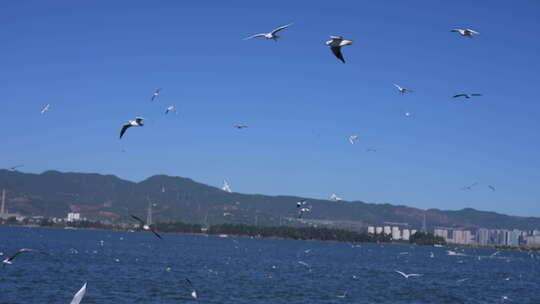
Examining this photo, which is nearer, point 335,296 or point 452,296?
point 335,296

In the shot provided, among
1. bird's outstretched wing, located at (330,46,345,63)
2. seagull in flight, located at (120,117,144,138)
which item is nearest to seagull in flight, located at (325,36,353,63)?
bird's outstretched wing, located at (330,46,345,63)

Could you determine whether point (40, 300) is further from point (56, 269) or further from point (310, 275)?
point (310, 275)

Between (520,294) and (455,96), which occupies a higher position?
(455,96)

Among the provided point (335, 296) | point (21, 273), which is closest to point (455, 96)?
point (335, 296)

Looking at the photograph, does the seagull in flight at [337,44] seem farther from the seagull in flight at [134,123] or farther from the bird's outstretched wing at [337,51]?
the seagull in flight at [134,123]

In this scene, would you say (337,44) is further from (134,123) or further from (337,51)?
(134,123)

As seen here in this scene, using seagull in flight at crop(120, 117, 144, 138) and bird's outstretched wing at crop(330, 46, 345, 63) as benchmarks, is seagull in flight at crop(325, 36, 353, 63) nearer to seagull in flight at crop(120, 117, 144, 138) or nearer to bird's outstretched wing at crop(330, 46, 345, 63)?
bird's outstretched wing at crop(330, 46, 345, 63)

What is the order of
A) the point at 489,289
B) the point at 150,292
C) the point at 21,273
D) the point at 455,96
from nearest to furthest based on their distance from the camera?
the point at 455,96, the point at 150,292, the point at 21,273, the point at 489,289

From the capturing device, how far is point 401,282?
75625 mm

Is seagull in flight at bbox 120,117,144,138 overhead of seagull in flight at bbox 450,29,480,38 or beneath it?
beneath

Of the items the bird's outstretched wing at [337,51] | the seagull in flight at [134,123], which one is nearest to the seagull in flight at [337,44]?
the bird's outstretched wing at [337,51]

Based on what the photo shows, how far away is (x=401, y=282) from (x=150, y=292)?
111ft

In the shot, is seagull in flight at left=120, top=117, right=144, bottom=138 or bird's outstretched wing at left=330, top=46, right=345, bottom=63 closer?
bird's outstretched wing at left=330, top=46, right=345, bottom=63

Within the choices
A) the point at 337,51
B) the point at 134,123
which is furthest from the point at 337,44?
the point at 134,123
